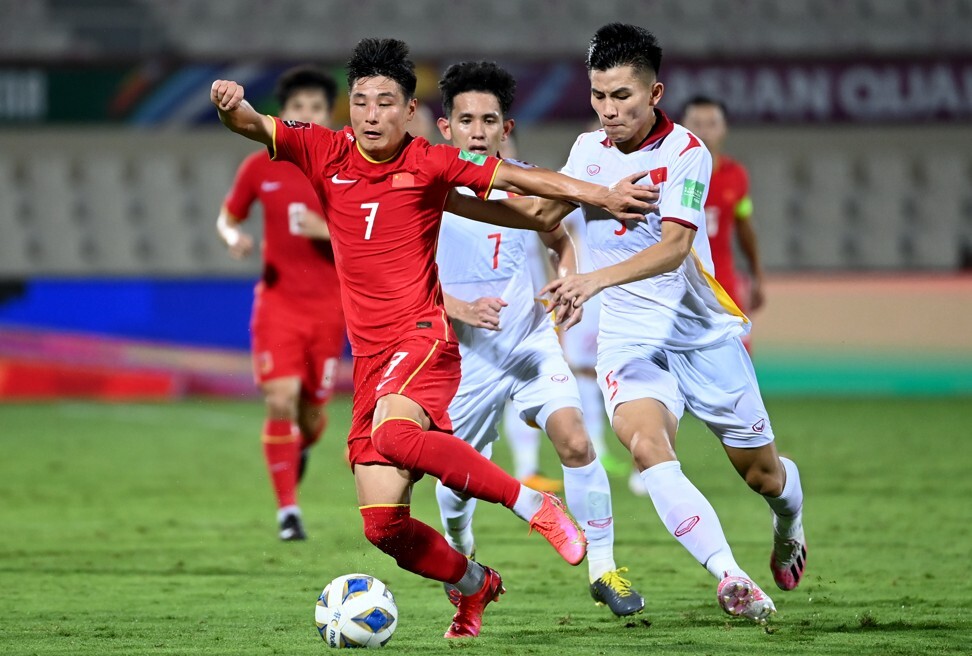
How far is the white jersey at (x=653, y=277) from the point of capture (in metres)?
→ 5.05

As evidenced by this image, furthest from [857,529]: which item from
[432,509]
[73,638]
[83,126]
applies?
[83,126]

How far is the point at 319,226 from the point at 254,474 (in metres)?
3.18

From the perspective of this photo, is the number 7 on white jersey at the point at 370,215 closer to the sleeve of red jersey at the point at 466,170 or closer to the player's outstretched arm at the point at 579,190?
the sleeve of red jersey at the point at 466,170

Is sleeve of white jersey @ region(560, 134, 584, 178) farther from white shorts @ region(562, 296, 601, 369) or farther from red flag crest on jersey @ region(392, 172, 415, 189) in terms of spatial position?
white shorts @ region(562, 296, 601, 369)

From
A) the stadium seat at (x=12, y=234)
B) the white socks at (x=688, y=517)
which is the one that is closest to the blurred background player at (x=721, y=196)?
the white socks at (x=688, y=517)

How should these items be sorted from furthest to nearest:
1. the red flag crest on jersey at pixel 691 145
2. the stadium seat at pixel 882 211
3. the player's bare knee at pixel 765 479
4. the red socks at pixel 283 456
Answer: the stadium seat at pixel 882 211, the red socks at pixel 283 456, the player's bare knee at pixel 765 479, the red flag crest on jersey at pixel 691 145

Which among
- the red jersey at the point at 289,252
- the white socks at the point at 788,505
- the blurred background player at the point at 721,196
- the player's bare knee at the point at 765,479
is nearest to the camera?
the player's bare knee at the point at 765,479

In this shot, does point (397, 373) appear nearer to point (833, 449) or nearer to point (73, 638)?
point (73, 638)

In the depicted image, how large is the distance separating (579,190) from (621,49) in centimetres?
58

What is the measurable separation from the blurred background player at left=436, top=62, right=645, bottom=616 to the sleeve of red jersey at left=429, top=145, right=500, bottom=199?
0.62 m

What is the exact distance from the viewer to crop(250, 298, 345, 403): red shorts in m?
7.72

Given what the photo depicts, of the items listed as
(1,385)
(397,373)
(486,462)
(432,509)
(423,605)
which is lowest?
(1,385)

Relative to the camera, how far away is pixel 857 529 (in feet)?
24.5

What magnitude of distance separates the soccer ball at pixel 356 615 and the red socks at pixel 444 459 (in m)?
0.42
